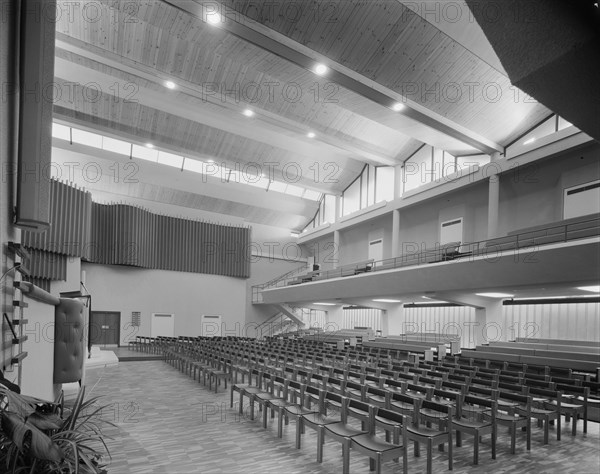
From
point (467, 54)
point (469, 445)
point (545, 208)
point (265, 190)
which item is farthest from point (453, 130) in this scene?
point (265, 190)

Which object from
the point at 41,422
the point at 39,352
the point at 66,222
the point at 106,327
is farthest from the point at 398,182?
the point at 41,422

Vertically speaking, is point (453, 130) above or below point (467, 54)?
below

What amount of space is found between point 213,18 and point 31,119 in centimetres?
651

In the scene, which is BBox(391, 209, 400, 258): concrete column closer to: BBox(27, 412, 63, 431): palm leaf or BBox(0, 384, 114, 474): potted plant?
BBox(0, 384, 114, 474): potted plant

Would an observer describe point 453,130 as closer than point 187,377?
No

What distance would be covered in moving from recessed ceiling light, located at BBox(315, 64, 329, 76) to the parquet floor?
7772 mm

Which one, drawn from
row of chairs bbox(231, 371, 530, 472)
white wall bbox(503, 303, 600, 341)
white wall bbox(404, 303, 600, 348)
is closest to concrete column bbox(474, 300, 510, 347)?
white wall bbox(404, 303, 600, 348)

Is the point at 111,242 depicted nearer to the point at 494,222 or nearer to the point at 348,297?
the point at 348,297

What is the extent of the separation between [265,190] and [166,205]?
17.0 feet

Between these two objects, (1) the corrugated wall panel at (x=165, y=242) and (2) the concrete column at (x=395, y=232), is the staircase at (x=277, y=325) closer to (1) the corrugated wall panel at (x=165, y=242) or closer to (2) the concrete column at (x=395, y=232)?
(1) the corrugated wall panel at (x=165, y=242)

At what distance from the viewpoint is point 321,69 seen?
10148 mm

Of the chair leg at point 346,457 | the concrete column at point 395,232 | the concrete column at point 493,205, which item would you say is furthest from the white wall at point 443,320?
the chair leg at point 346,457

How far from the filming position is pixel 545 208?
13250 mm

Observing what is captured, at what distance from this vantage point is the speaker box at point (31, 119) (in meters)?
3.34
